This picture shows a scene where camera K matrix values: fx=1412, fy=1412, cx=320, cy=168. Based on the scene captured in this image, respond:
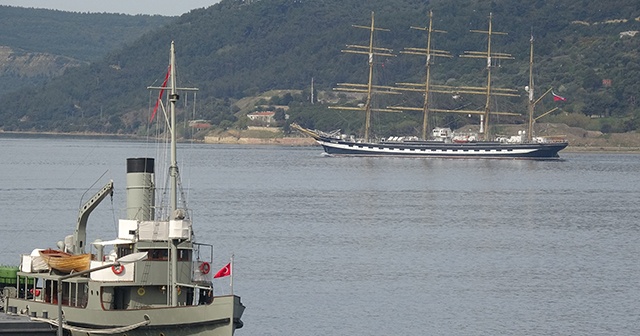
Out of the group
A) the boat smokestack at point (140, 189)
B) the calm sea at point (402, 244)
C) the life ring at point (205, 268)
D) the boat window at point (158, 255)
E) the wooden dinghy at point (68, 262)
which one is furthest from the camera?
the calm sea at point (402, 244)

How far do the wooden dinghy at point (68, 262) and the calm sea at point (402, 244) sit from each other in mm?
9663

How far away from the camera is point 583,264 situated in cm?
6806

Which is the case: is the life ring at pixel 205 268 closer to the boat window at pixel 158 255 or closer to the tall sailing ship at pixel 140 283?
the tall sailing ship at pixel 140 283

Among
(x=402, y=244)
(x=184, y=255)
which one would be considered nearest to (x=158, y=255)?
(x=184, y=255)

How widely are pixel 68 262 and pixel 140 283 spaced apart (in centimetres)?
250

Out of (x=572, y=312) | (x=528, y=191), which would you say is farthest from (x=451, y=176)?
(x=572, y=312)

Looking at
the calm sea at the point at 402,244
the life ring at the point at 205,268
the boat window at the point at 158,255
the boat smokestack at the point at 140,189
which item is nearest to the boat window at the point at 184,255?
the boat window at the point at 158,255

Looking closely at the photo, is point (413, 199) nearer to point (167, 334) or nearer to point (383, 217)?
point (383, 217)

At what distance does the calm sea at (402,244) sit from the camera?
5131 cm

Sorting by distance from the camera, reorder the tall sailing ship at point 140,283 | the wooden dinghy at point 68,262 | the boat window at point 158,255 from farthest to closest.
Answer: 1. the wooden dinghy at point 68,262
2. the boat window at point 158,255
3. the tall sailing ship at point 140,283

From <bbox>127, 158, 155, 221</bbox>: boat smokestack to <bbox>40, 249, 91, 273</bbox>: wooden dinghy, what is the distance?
1804mm

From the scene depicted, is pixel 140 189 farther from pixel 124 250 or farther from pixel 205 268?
pixel 205 268

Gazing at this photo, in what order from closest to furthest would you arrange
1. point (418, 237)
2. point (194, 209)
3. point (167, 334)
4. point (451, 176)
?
1. point (167, 334)
2. point (418, 237)
3. point (194, 209)
4. point (451, 176)

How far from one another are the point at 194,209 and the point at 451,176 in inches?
2532
